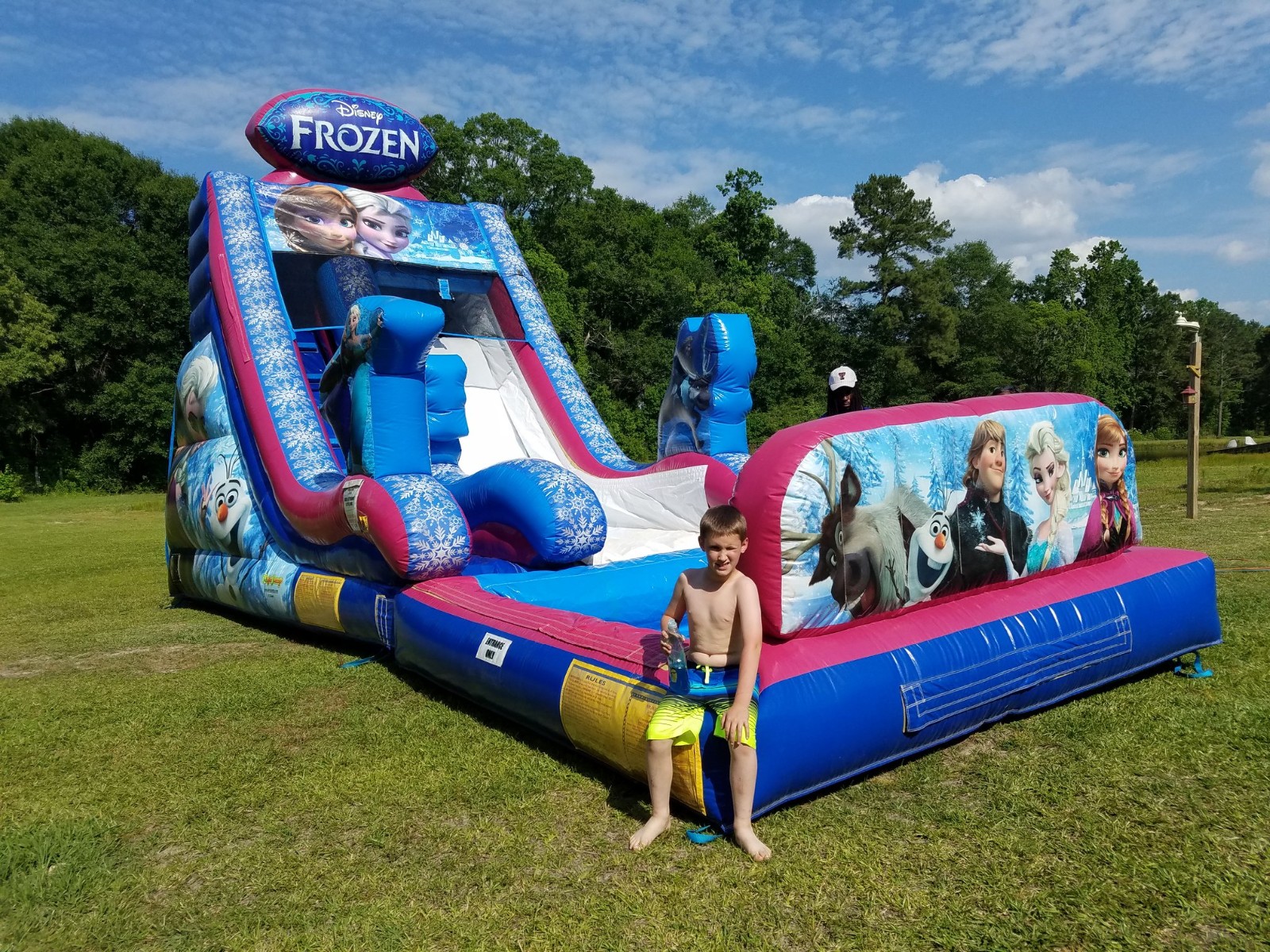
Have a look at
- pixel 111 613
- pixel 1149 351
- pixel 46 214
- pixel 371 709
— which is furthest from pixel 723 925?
pixel 1149 351

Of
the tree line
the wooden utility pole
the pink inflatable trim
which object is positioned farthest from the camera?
the tree line

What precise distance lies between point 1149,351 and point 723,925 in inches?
1495

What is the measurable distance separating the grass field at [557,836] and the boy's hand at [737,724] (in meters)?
0.28

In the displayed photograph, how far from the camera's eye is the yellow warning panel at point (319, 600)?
448 centimetres

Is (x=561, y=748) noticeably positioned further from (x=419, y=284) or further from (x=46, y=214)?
(x=46, y=214)

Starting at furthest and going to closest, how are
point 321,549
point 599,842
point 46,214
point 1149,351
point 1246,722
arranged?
point 1149,351 < point 46,214 < point 321,549 < point 1246,722 < point 599,842

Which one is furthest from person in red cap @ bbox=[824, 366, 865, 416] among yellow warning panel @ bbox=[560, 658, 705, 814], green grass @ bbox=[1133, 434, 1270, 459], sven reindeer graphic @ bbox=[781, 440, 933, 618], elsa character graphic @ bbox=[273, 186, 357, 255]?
green grass @ bbox=[1133, 434, 1270, 459]

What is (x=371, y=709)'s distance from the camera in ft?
11.8

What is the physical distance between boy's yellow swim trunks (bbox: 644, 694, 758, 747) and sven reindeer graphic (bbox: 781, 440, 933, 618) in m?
0.44

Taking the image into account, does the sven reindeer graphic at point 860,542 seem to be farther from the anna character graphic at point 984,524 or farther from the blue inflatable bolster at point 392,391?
the blue inflatable bolster at point 392,391

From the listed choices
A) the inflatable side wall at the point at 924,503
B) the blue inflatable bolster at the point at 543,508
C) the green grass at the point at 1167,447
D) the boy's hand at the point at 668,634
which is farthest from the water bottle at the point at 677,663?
the green grass at the point at 1167,447

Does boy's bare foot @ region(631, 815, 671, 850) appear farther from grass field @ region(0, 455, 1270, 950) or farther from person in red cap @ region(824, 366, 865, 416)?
person in red cap @ region(824, 366, 865, 416)

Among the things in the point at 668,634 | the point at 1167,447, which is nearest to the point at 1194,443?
the point at 668,634

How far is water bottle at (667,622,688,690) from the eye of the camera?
240 centimetres
